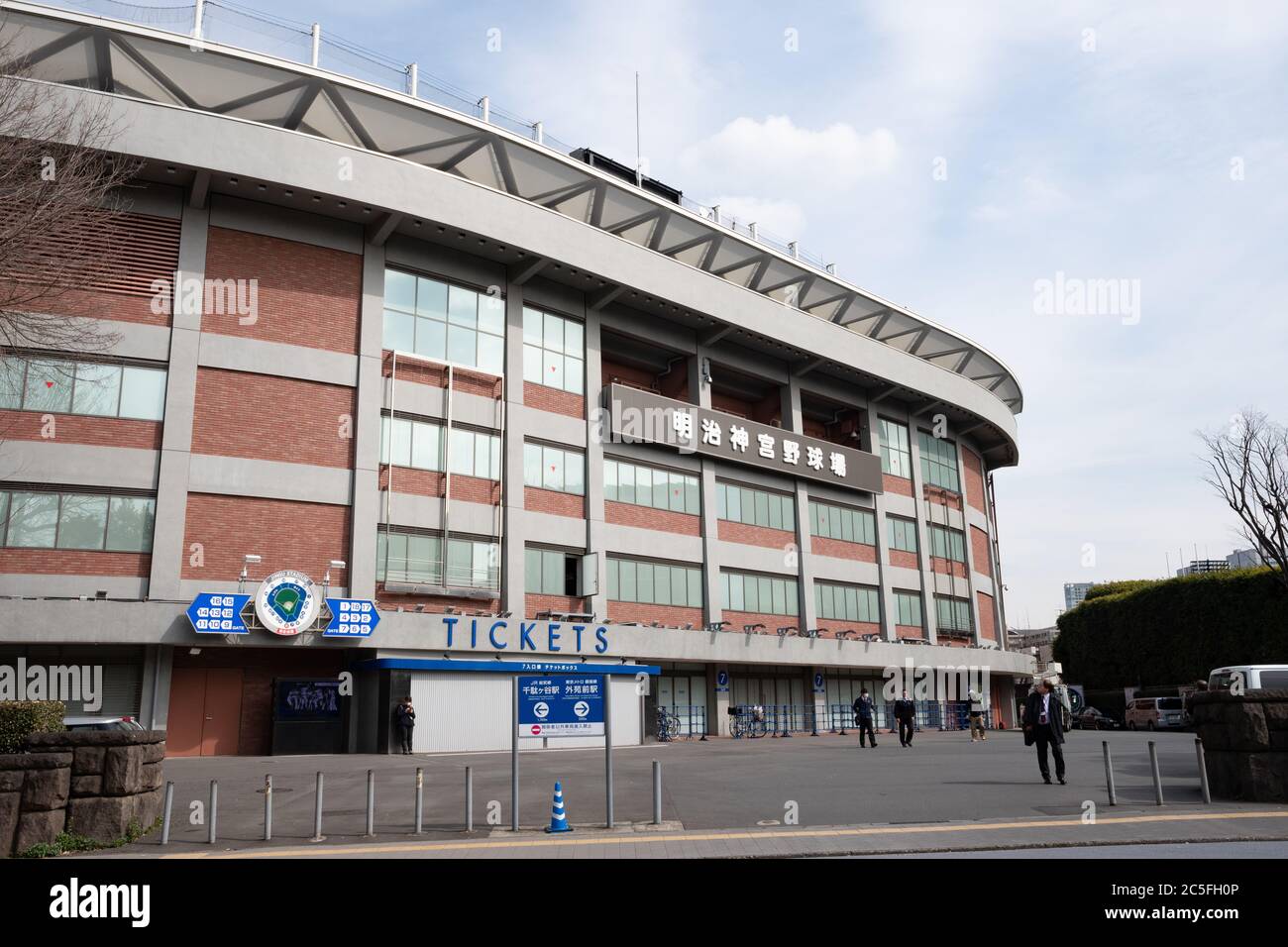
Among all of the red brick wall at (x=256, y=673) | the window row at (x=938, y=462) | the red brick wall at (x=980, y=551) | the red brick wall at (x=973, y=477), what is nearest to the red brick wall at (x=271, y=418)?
the red brick wall at (x=256, y=673)

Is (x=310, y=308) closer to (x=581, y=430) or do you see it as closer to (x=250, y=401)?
(x=250, y=401)

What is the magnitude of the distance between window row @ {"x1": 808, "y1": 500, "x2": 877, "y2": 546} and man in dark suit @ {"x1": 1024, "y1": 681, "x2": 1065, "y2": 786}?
28586 mm

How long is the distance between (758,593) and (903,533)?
38.6 ft

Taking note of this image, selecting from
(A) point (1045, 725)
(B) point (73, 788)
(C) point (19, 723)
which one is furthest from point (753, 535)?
(B) point (73, 788)

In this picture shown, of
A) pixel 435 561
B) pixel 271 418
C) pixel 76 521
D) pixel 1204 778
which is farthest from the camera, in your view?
pixel 435 561

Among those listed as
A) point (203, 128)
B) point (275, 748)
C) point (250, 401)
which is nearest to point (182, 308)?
point (250, 401)

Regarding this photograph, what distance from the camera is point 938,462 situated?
180 feet

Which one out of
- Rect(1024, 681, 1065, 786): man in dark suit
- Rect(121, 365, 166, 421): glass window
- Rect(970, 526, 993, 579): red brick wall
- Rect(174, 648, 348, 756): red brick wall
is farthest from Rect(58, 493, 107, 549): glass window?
Rect(970, 526, 993, 579): red brick wall

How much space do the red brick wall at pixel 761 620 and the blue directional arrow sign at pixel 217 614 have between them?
19.8 m

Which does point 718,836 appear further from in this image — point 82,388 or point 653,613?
point 653,613

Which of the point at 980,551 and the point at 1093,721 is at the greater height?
the point at 980,551

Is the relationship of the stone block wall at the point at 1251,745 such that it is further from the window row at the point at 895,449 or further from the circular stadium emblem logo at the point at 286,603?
the window row at the point at 895,449

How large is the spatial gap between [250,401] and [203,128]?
798 cm
